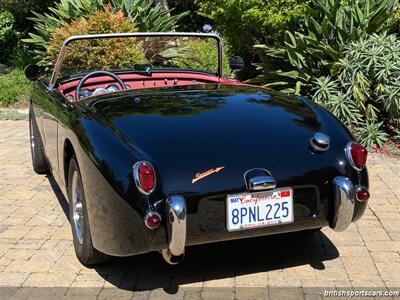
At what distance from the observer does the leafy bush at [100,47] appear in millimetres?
8797

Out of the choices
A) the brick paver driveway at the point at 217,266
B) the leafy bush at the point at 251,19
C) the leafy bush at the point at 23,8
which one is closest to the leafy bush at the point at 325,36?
the leafy bush at the point at 251,19

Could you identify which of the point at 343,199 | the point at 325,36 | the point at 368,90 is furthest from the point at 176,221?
the point at 325,36

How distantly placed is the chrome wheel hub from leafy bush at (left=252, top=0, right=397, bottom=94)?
4583mm

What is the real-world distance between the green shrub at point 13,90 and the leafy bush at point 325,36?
4578 mm

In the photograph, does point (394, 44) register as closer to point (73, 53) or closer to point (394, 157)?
point (394, 157)

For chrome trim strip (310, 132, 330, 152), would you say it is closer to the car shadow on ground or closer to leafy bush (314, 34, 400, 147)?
the car shadow on ground

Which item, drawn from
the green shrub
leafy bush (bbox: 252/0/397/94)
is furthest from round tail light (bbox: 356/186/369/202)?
the green shrub

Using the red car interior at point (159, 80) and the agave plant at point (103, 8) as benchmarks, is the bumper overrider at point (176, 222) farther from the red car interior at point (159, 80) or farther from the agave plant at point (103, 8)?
the agave plant at point (103, 8)

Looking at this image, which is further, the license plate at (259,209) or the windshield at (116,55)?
the windshield at (116,55)

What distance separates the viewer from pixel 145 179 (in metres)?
3.05

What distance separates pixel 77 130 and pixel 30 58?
9418 mm

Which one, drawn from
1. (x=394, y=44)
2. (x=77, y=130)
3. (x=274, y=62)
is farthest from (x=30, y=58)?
(x=77, y=130)

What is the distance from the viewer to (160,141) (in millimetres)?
3277

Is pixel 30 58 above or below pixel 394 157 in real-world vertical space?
below
